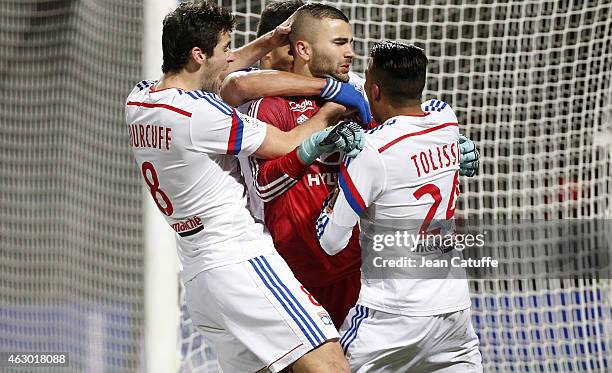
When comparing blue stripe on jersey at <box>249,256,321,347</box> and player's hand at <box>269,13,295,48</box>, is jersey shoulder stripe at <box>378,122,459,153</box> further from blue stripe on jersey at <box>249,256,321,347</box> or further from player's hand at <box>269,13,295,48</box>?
player's hand at <box>269,13,295,48</box>

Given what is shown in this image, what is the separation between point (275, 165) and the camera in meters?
3.29

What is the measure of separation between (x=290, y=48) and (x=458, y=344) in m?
1.24

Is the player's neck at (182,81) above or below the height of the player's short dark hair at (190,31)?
below

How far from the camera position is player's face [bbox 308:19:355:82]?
11.6ft

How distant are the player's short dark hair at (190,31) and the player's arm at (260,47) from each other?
0.95 ft

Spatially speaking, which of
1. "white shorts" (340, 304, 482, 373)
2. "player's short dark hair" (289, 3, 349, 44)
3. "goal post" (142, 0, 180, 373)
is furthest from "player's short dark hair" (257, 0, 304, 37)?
"white shorts" (340, 304, 482, 373)

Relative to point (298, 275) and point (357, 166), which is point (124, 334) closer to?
point (298, 275)

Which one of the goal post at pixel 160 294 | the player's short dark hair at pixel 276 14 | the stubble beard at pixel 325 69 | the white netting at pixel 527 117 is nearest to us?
the stubble beard at pixel 325 69

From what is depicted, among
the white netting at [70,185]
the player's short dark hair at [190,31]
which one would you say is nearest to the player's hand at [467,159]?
the player's short dark hair at [190,31]

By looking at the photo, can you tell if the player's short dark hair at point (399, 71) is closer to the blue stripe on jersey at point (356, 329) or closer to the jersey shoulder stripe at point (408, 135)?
the jersey shoulder stripe at point (408, 135)

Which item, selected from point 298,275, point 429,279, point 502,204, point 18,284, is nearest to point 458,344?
point 429,279

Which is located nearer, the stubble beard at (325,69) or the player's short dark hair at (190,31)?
the player's short dark hair at (190,31)

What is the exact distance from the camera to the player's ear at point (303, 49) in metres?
3.57

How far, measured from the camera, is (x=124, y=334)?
6.48 meters
